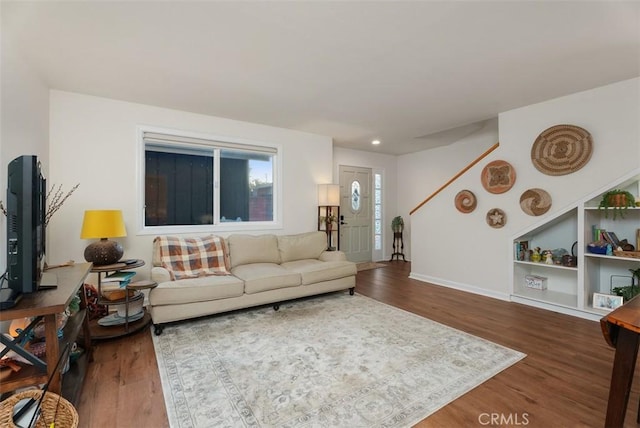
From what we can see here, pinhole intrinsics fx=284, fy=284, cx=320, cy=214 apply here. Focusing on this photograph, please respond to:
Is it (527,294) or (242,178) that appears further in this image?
(242,178)

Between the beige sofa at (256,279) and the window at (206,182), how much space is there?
54 cm

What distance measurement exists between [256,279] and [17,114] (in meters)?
2.38

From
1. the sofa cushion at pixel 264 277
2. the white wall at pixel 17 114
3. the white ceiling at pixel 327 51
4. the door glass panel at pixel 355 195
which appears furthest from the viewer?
the door glass panel at pixel 355 195

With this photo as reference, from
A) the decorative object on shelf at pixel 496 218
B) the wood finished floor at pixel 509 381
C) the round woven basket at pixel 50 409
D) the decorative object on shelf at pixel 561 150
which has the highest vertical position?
the decorative object on shelf at pixel 561 150

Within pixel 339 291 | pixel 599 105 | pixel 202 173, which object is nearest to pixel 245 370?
pixel 339 291

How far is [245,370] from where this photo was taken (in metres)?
2.09

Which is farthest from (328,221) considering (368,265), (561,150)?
(561,150)

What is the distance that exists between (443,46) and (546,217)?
8.10ft

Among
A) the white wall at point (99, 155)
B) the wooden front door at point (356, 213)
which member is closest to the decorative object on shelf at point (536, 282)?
the wooden front door at point (356, 213)

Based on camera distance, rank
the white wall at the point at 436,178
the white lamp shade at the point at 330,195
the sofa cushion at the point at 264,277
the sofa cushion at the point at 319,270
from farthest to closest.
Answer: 1. the white lamp shade at the point at 330,195
2. the white wall at the point at 436,178
3. the sofa cushion at the point at 319,270
4. the sofa cushion at the point at 264,277

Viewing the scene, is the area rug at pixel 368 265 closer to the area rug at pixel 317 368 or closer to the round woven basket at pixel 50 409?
the area rug at pixel 317 368

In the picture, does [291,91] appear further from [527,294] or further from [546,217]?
[527,294]

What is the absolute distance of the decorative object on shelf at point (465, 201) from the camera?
13.2 ft
